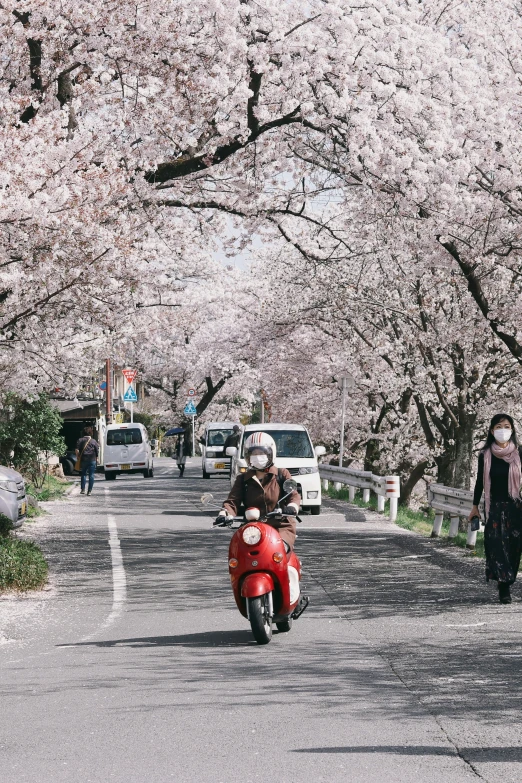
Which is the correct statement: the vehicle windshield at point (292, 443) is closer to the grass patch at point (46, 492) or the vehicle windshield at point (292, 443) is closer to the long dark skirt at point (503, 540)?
the grass patch at point (46, 492)

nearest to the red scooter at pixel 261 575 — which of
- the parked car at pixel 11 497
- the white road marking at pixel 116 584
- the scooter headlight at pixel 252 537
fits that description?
the scooter headlight at pixel 252 537

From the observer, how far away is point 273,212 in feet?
62.0

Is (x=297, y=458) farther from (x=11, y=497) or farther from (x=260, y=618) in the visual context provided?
(x=260, y=618)

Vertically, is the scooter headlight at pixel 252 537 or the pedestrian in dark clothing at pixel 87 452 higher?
the pedestrian in dark clothing at pixel 87 452

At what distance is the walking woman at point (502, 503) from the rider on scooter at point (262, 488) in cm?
275

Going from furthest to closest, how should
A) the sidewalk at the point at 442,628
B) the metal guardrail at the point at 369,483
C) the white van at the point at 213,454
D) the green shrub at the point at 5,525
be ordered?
the white van at the point at 213,454 < the metal guardrail at the point at 369,483 < the green shrub at the point at 5,525 < the sidewalk at the point at 442,628

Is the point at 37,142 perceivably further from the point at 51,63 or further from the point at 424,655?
the point at 424,655

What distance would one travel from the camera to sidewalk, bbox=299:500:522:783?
6.45m

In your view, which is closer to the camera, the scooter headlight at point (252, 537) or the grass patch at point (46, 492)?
the scooter headlight at point (252, 537)

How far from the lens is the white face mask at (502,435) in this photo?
39.5 feet

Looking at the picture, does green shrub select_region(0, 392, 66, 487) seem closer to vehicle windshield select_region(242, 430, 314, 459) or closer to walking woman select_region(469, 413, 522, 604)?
vehicle windshield select_region(242, 430, 314, 459)

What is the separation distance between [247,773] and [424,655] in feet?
11.8

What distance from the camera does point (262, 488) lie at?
1016cm

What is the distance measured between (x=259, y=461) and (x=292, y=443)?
15.1m
